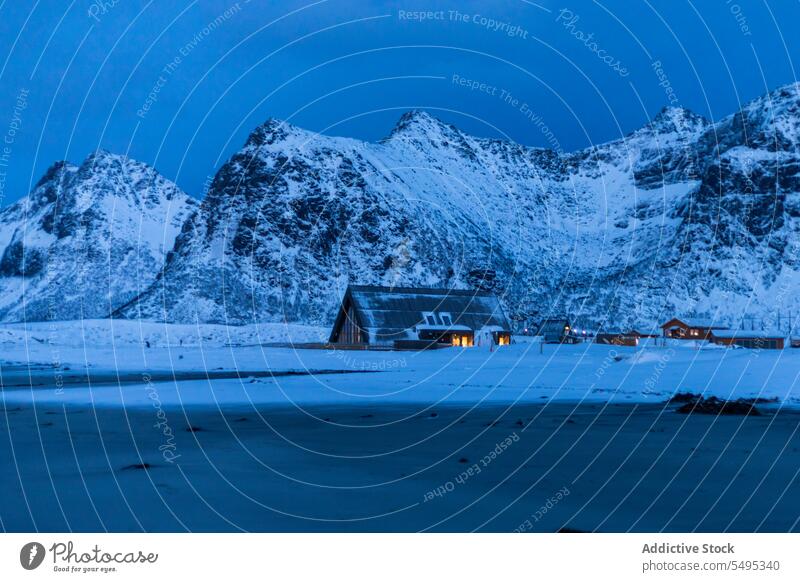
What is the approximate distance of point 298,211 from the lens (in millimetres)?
155750

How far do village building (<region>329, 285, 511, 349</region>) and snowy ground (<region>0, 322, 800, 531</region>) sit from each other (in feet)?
133

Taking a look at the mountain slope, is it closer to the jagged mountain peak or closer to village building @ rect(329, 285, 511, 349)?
the jagged mountain peak

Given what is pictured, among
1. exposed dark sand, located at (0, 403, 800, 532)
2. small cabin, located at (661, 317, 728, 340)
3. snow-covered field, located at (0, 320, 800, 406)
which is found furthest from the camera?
small cabin, located at (661, 317, 728, 340)

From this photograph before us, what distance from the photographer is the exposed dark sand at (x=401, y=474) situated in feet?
→ 35.5

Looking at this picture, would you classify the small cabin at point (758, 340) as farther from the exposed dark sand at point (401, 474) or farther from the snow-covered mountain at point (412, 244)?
the exposed dark sand at point (401, 474)

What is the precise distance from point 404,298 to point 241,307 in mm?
64620

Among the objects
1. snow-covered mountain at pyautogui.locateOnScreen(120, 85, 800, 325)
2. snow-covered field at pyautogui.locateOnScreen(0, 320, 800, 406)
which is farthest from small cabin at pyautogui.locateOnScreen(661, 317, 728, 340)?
snow-covered field at pyautogui.locateOnScreen(0, 320, 800, 406)

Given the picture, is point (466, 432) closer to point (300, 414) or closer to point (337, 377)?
point (300, 414)

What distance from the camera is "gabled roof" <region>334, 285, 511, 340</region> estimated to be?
7638 centimetres

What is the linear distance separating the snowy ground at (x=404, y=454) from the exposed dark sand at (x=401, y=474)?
46 millimetres

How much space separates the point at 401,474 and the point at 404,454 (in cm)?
209

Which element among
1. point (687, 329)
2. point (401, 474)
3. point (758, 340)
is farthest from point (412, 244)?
point (401, 474)

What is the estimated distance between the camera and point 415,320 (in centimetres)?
7825

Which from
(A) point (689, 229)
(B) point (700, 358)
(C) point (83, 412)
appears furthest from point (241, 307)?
(C) point (83, 412)
